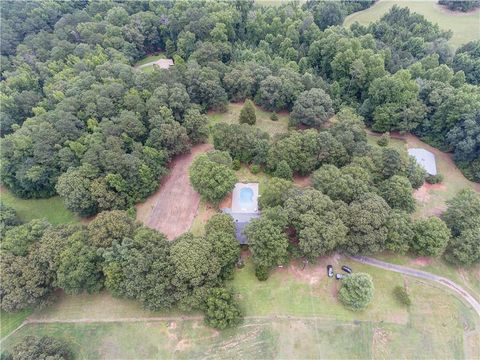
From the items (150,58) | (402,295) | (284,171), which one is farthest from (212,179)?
(150,58)

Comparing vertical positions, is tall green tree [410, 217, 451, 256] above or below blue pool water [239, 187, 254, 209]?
above

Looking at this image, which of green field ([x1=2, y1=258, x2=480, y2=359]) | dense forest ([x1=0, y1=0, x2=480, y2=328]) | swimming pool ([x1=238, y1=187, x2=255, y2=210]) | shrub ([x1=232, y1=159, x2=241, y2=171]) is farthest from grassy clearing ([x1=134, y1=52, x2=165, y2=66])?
green field ([x1=2, y1=258, x2=480, y2=359])

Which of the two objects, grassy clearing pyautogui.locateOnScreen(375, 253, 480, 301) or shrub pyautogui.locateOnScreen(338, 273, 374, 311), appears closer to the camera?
shrub pyautogui.locateOnScreen(338, 273, 374, 311)

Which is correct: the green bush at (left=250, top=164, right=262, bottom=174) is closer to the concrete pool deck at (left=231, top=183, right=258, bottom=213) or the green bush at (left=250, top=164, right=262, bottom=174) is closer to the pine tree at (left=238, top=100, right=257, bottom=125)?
the concrete pool deck at (left=231, top=183, right=258, bottom=213)

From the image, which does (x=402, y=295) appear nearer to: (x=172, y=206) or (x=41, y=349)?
(x=172, y=206)

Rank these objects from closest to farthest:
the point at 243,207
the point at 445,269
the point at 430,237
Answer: the point at 430,237
the point at 445,269
the point at 243,207

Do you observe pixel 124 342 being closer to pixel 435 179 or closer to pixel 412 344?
pixel 412 344
